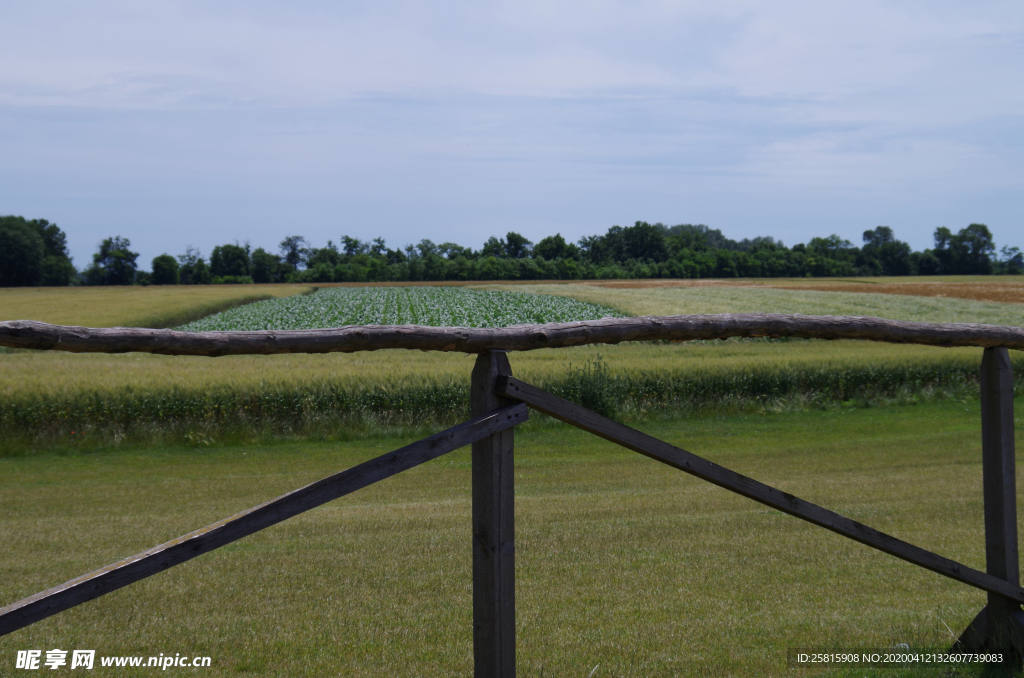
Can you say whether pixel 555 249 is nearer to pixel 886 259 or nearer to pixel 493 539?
pixel 886 259

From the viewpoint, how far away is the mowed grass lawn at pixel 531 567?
3.81 meters

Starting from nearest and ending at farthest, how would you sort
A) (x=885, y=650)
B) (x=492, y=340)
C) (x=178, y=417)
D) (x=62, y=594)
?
1. (x=62, y=594)
2. (x=492, y=340)
3. (x=885, y=650)
4. (x=178, y=417)

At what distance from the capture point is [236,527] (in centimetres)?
232

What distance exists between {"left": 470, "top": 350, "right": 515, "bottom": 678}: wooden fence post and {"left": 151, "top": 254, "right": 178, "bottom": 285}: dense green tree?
356ft

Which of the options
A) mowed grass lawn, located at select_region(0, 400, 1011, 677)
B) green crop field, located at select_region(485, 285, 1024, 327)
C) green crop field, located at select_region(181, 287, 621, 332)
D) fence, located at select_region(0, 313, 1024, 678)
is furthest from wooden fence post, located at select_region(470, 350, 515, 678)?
green crop field, located at select_region(485, 285, 1024, 327)

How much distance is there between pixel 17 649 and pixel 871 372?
50.7 ft

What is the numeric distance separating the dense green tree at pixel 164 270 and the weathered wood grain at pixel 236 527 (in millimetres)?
108441

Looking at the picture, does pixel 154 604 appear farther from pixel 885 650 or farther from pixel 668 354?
pixel 668 354

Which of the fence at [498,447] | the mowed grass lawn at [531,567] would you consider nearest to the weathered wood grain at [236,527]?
the fence at [498,447]

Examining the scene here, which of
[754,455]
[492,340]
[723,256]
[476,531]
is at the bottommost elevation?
[754,455]

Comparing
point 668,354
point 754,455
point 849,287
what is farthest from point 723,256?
point 754,455

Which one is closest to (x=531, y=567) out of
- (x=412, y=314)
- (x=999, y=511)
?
(x=999, y=511)

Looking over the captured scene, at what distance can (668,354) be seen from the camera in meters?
18.1

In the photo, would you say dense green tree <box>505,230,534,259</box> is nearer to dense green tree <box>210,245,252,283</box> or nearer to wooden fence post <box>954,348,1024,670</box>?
dense green tree <box>210,245,252,283</box>
